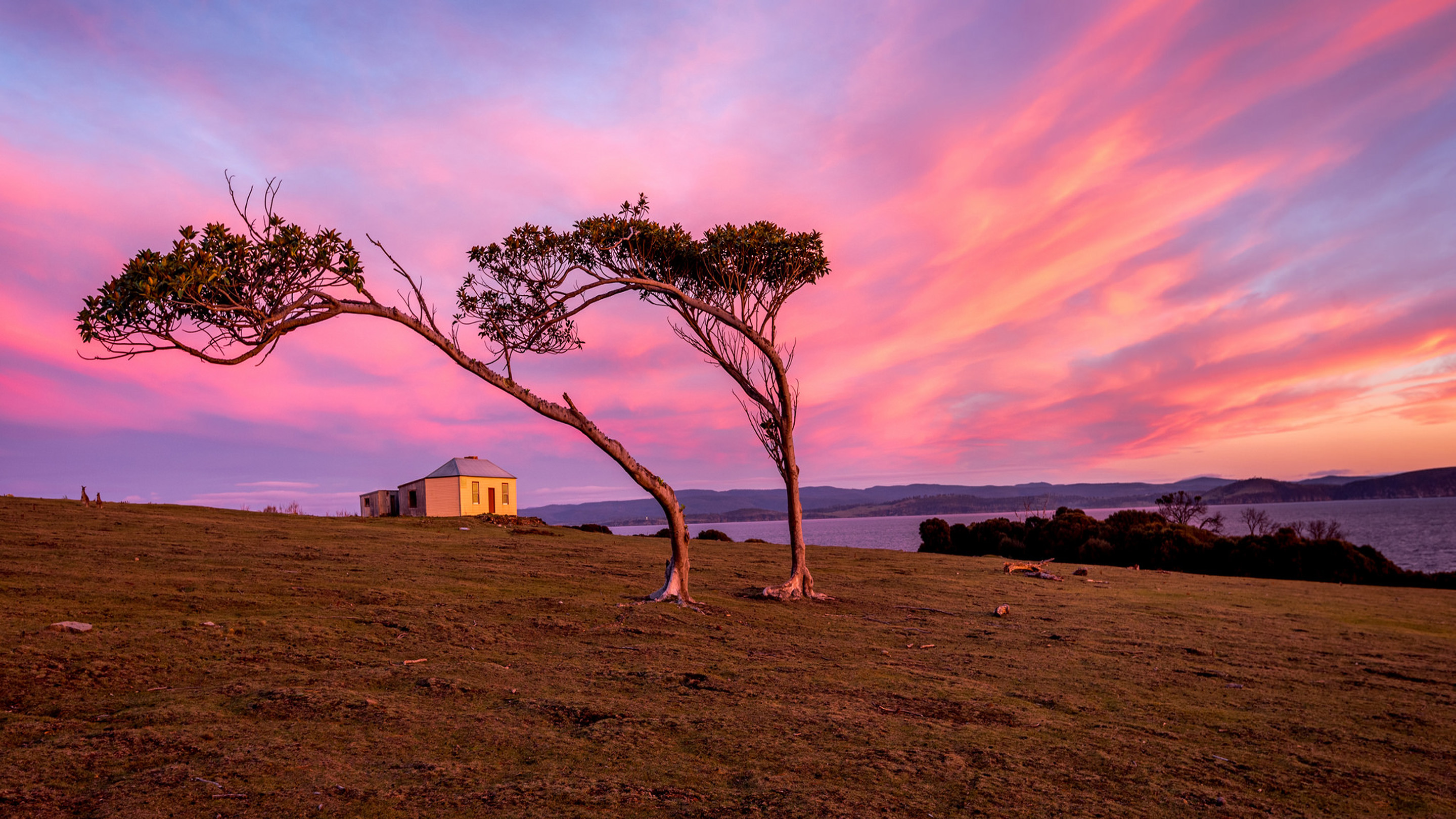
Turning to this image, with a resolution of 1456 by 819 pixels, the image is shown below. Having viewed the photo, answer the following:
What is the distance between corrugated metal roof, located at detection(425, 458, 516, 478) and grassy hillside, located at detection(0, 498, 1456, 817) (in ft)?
131

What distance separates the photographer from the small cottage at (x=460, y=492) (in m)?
53.5

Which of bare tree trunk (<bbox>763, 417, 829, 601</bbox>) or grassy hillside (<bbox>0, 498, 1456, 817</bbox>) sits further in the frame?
bare tree trunk (<bbox>763, 417, 829, 601</bbox>)

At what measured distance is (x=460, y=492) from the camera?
53469 mm

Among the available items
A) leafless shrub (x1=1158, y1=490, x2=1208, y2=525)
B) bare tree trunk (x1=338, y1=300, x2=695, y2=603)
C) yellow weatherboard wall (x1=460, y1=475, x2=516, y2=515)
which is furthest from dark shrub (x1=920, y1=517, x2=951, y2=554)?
bare tree trunk (x1=338, y1=300, x2=695, y2=603)

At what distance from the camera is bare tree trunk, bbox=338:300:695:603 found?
12.4m

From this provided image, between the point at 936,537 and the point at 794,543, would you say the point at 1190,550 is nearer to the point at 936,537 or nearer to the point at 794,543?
the point at 936,537

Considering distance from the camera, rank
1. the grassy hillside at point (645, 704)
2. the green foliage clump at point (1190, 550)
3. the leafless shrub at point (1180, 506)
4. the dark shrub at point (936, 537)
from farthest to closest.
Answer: the leafless shrub at point (1180, 506) → the dark shrub at point (936, 537) → the green foliage clump at point (1190, 550) → the grassy hillside at point (645, 704)

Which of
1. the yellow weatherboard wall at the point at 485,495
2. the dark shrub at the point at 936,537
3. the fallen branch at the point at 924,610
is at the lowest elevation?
the dark shrub at the point at 936,537

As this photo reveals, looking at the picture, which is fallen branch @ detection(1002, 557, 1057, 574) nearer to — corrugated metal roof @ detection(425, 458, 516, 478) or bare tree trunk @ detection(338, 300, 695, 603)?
bare tree trunk @ detection(338, 300, 695, 603)

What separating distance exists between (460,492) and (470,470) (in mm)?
2876

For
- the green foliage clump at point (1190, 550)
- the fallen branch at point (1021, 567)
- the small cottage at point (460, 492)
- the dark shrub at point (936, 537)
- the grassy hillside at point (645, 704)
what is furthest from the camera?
the dark shrub at point (936, 537)

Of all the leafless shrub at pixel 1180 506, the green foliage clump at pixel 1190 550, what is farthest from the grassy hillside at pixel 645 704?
the leafless shrub at pixel 1180 506

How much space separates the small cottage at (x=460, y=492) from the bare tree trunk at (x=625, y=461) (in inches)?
1655

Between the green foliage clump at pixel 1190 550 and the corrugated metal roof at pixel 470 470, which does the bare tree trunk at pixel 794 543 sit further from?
the corrugated metal roof at pixel 470 470
